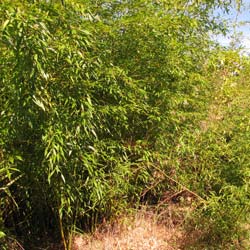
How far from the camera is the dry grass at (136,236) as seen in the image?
349cm

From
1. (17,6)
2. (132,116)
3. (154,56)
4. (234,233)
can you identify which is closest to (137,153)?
(132,116)

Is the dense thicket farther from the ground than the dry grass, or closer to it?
farther from the ground

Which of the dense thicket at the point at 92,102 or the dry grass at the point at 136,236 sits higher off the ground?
the dense thicket at the point at 92,102

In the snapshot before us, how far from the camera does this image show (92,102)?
288cm

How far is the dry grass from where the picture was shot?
11.5 ft

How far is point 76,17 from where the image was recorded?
240cm

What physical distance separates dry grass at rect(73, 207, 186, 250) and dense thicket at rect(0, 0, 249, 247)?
0.17 metres

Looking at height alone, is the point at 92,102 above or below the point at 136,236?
above

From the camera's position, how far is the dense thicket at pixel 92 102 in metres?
2.19

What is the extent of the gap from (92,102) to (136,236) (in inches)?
62.9

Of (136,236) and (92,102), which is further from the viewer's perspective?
(136,236)

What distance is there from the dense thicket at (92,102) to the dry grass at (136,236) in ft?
0.55

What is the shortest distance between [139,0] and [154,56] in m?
0.50

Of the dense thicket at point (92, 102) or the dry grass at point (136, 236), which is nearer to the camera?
the dense thicket at point (92, 102)
